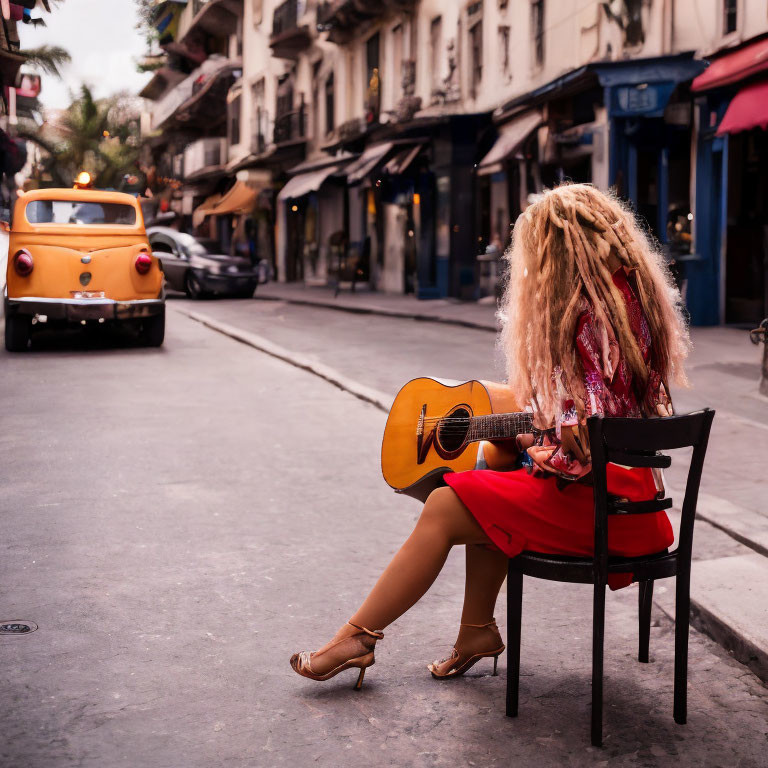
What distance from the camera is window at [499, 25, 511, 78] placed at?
77.6ft

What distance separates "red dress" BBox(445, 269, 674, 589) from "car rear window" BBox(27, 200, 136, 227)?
11.6m

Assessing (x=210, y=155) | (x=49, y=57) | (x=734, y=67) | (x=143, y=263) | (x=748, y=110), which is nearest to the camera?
(x=143, y=263)

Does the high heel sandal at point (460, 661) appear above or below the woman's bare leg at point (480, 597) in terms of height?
below

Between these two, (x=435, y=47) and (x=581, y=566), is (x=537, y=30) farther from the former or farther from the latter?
(x=581, y=566)

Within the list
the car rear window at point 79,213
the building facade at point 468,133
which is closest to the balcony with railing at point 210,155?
the building facade at point 468,133

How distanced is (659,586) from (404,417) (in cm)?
149

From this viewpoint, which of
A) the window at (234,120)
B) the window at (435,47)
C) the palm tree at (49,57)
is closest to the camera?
the window at (435,47)

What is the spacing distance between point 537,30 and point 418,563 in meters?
20.4

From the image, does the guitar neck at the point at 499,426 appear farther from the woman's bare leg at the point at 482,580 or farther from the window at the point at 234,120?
the window at the point at 234,120

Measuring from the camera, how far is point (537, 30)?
22.2m

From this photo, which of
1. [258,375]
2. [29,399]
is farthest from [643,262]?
[258,375]

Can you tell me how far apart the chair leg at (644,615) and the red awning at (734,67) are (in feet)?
37.4

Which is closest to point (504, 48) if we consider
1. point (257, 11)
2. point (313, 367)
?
point (313, 367)

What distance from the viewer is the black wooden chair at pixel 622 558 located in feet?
10.0
